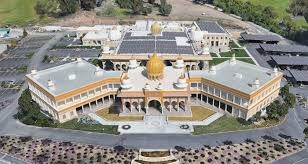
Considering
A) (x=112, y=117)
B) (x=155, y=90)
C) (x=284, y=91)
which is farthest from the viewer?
(x=284, y=91)

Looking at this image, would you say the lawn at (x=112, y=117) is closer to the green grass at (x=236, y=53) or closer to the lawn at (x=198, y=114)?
the lawn at (x=198, y=114)

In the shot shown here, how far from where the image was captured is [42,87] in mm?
88312

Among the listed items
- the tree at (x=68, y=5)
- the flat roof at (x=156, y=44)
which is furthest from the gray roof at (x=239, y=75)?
the tree at (x=68, y=5)

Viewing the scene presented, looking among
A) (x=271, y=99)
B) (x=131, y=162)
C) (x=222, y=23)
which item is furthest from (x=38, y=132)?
(x=222, y=23)

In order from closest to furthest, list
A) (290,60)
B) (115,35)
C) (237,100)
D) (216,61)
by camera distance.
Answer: (237,100)
(290,60)
(216,61)
(115,35)

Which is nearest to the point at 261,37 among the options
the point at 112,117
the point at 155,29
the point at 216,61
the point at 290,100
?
the point at 216,61

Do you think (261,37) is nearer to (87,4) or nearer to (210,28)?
(210,28)

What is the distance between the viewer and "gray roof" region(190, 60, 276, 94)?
8825cm

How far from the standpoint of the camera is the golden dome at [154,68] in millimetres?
89762

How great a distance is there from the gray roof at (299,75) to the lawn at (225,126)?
83.1 feet

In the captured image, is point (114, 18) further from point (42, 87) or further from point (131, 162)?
point (131, 162)

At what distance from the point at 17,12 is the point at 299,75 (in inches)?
5718

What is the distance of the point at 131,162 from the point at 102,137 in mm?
12274

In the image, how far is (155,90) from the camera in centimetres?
8662
